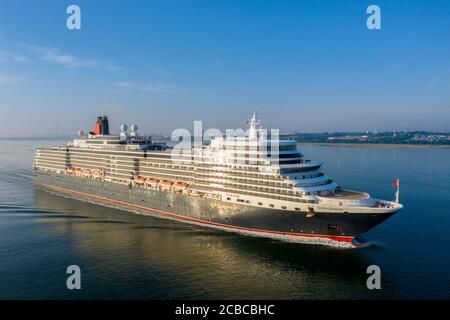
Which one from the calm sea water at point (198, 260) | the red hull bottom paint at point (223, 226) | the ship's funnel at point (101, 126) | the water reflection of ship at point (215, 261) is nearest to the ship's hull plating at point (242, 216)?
the red hull bottom paint at point (223, 226)

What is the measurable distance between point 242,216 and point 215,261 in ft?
24.9

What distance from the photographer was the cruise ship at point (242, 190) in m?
34.1

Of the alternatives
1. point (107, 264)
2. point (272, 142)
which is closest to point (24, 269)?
point (107, 264)

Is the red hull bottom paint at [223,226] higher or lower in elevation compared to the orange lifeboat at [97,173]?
lower

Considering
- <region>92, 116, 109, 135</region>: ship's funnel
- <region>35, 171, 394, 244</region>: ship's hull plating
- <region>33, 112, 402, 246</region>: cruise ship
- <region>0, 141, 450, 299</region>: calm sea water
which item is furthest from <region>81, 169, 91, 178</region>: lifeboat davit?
<region>0, 141, 450, 299</region>: calm sea water

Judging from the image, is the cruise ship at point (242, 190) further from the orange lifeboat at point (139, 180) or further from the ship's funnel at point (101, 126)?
the ship's funnel at point (101, 126)

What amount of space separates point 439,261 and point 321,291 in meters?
13.9

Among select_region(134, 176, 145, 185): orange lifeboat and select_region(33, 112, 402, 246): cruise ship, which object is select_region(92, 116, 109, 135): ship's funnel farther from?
select_region(134, 176, 145, 185): orange lifeboat

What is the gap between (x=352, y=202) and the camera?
3316 cm

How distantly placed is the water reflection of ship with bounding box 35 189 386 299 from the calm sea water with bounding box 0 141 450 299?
0.09 meters

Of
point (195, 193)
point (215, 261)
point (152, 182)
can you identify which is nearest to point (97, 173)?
point (152, 182)

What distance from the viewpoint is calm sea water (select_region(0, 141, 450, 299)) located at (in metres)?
26.7

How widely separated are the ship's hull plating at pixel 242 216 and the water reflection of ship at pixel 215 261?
53.7 inches
